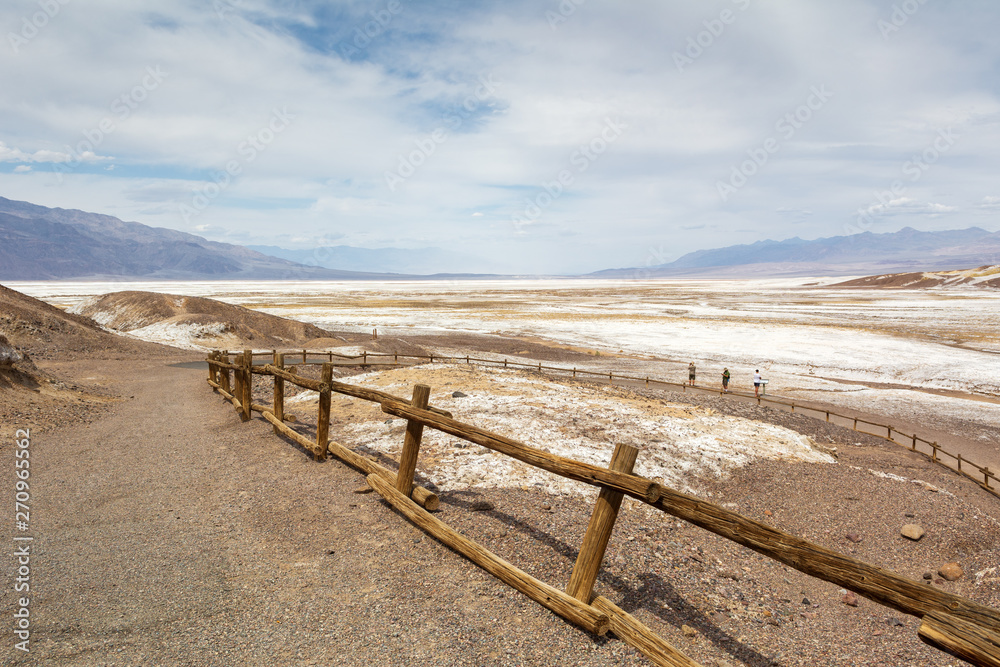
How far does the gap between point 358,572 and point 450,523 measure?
69.6 inches

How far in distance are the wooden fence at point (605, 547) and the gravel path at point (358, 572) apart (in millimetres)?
222

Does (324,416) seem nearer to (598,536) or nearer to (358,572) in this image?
(358,572)

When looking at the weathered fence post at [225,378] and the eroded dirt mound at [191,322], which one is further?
the eroded dirt mound at [191,322]

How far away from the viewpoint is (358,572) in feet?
20.6

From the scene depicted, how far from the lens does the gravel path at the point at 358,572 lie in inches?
198

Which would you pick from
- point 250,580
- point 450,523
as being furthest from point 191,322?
point 250,580

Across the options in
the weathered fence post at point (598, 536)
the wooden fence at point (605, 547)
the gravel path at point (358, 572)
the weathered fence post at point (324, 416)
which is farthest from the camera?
the weathered fence post at point (324, 416)

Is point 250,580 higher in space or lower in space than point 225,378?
higher

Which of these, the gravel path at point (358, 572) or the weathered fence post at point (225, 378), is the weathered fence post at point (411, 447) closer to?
the gravel path at point (358, 572)

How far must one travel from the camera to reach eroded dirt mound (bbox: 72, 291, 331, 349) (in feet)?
132

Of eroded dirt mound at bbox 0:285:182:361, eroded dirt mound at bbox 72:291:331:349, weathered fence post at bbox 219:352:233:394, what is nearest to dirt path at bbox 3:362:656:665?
weathered fence post at bbox 219:352:233:394

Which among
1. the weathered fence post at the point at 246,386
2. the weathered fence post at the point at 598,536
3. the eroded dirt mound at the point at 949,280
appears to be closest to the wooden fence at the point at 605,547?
the weathered fence post at the point at 598,536

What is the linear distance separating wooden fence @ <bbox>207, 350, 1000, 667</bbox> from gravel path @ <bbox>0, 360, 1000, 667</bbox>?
222mm

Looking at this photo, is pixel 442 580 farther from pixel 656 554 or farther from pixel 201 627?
pixel 656 554
